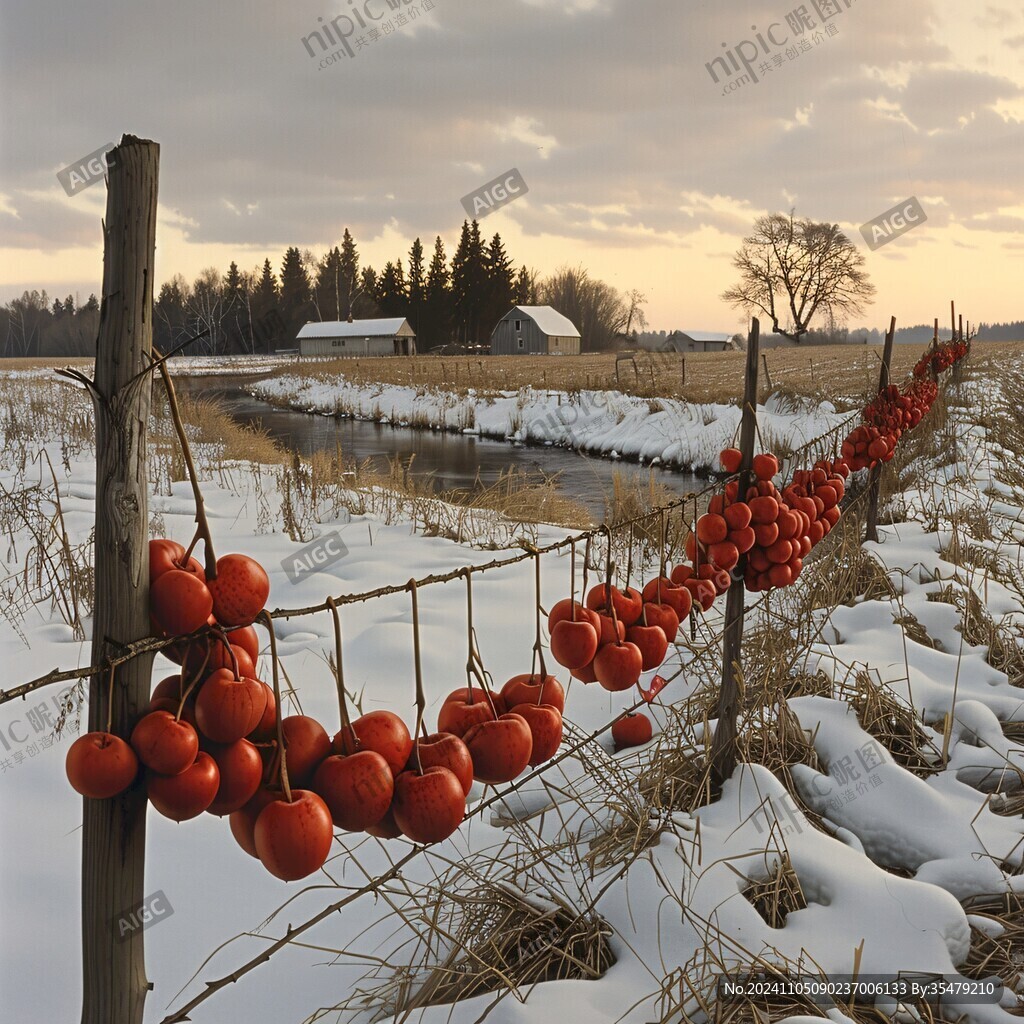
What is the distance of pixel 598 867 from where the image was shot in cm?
238

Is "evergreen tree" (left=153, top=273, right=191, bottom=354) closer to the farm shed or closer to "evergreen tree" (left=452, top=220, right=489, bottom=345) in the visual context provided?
"evergreen tree" (left=452, top=220, right=489, bottom=345)

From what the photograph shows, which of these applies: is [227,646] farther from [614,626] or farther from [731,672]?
[731,672]

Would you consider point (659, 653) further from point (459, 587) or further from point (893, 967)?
point (459, 587)

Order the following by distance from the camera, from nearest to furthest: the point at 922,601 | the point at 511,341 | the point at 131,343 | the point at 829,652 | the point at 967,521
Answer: the point at 131,343
the point at 829,652
the point at 922,601
the point at 967,521
the point at 511,341

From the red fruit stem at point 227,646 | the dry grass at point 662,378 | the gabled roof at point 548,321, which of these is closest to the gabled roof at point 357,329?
the gabled roof at point 548,321

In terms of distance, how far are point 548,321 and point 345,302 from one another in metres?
22.8

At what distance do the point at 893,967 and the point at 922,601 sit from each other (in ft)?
9.11

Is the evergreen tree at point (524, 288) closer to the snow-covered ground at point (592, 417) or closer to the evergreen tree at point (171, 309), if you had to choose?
the evergreen tree at point (171, 309)

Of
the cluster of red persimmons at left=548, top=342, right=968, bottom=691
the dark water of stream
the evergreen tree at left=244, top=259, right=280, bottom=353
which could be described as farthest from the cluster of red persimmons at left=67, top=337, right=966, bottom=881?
the evergreen tree at left=244, top=259, right=280, bottom=353

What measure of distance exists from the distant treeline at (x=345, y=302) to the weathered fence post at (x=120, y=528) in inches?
2067

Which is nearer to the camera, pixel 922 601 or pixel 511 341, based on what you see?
pixel 922 601

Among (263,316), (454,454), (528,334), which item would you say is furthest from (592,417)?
(263,316)

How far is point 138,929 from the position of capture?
119 centimetres

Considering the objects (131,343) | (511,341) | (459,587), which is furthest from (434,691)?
(511,341)
